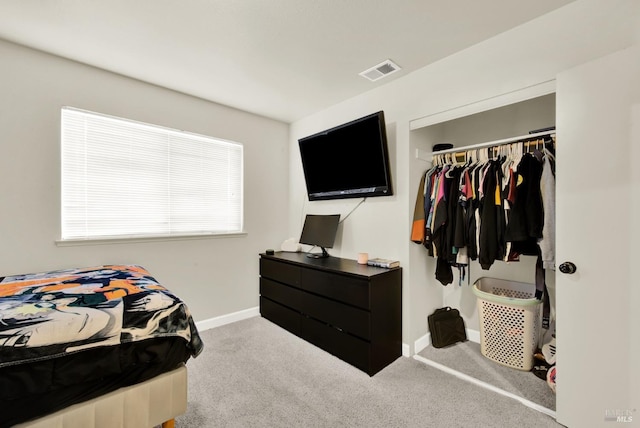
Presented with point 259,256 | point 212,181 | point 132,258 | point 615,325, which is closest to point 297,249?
point 259,256

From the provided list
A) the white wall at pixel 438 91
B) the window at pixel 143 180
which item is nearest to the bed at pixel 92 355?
the window at pixel 143 180

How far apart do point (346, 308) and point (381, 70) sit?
2054 mm

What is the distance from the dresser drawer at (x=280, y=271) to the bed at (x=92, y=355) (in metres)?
1.35

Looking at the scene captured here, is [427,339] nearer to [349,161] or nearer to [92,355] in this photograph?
[349,161]

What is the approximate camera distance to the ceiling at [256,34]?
1.69 m

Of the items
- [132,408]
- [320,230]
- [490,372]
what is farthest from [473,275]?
[132,408]

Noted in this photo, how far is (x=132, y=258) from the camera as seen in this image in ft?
8.48

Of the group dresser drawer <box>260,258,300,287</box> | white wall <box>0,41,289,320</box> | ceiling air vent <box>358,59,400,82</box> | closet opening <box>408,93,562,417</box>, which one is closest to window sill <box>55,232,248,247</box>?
white wall <box>0,41,289,320</box>

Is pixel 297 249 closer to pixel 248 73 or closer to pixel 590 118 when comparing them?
pixel 248 73

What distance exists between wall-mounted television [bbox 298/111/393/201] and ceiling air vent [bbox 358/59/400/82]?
1.22 feet

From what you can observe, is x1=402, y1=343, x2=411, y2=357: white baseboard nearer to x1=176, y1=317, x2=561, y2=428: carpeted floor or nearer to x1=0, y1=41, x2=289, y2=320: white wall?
x1=176, y1=317, x2=561, y2=428: carpeted floor

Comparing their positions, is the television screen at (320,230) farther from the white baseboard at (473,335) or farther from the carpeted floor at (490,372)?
the white baseboard at (473,335)

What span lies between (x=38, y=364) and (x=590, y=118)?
113 inches

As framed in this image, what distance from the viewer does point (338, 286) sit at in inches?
93.3
